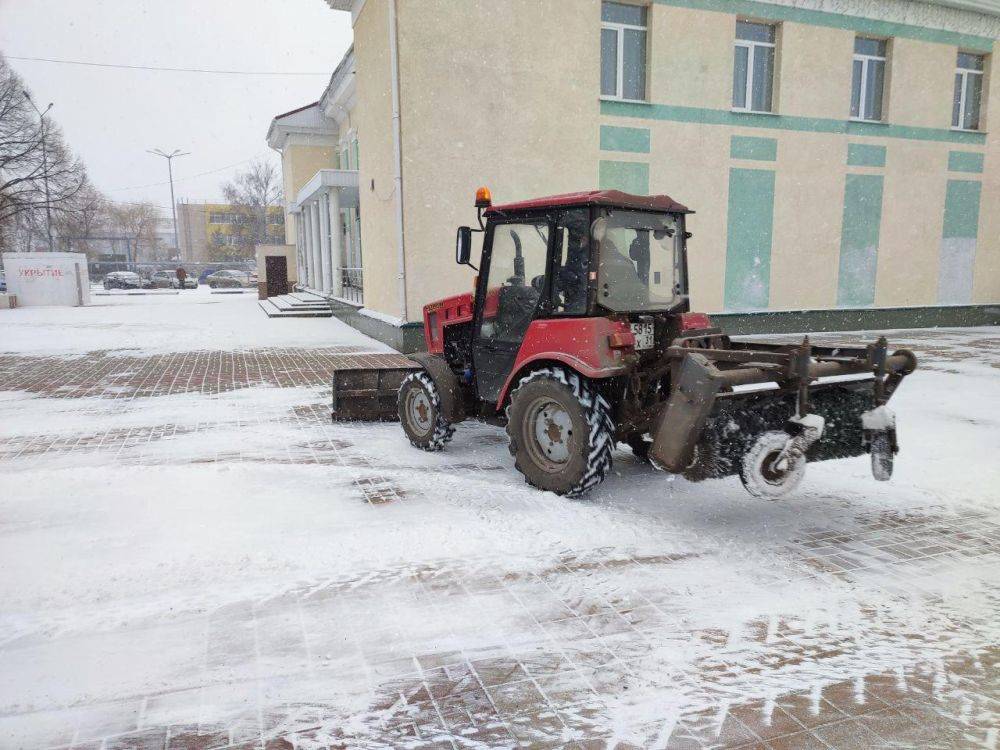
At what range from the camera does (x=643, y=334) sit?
190 inches

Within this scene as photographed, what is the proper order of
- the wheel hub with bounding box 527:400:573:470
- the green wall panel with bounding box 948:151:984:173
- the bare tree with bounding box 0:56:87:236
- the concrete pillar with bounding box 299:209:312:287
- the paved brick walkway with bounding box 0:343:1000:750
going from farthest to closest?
the bare tree with bounding box 0:56:87:236
the concrete pillar with bounding box 299:209:312:287
the green wall panel with bounding box 948:151:984:173
the wheel hub with bounding box 527:400:573:470
the paved brick walkway with bounding box 0:343:1000:750

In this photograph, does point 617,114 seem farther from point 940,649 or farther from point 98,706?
point 98,706

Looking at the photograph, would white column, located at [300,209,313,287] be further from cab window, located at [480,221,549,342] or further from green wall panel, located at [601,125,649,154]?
cab window, located at [480,221,549,342]

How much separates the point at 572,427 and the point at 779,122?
12724 mm

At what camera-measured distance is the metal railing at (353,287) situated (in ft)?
59.9

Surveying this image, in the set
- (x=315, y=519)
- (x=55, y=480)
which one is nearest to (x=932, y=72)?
(x=315, y=519)

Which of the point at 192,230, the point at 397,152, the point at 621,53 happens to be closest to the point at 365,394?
the point at 397,152

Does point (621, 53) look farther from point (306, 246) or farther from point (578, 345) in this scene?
point (306, 246)

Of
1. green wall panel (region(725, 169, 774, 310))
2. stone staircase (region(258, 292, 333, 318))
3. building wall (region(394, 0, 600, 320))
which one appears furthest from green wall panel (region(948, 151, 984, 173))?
stone staircase (region(258, 292, 333, 318))

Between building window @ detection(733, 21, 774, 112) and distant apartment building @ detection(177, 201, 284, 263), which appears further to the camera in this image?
distant apartment building @ detection(177, 201, 284, 263)

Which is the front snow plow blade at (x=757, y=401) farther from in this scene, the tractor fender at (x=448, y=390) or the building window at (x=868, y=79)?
the building window at (x=868, y=79)

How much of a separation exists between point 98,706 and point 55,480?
11.0 feet

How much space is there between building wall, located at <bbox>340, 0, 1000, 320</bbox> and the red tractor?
22.3 feet

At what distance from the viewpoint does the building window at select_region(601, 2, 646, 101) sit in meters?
13.2
